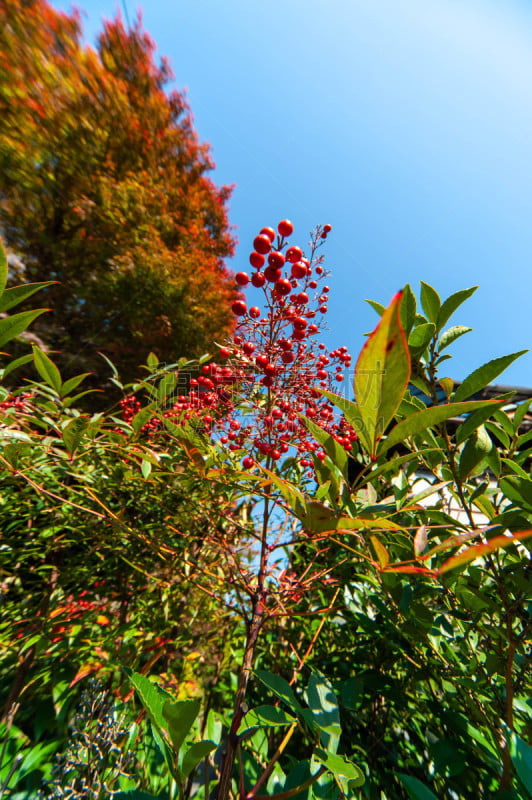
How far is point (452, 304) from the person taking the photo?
1.65ft

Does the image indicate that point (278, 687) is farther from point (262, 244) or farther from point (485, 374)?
point (262, 244)

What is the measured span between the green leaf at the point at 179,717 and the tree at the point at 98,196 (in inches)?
117

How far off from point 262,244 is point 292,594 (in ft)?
2.07

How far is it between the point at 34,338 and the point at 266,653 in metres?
2.81

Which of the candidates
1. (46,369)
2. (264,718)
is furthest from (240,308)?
(264,718)

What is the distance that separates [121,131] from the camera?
10.6 feet

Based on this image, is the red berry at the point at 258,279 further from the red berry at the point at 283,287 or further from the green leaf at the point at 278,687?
the green leaf at the point at 278,687

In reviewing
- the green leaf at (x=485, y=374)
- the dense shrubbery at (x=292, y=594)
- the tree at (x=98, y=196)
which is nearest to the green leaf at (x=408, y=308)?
the dense shrubbery at (x=292, y=594)

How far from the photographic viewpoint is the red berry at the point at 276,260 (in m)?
0.56

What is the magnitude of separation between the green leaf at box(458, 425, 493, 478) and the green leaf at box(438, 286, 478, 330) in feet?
0.60

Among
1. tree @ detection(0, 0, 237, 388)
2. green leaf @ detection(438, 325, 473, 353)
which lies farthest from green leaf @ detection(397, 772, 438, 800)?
tree @ detection(0, 0, 237, 388)

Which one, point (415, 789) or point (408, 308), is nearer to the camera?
point (415, 789)

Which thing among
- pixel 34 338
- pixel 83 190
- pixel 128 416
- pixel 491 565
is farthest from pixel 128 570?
pixel 83 190

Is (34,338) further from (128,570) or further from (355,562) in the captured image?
(355,562)
